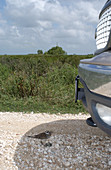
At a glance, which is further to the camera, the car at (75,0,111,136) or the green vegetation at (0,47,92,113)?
the green vegetation at (0,47,92,113)

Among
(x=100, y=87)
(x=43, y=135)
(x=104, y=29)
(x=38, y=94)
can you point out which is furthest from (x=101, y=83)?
(x=38, y=94)

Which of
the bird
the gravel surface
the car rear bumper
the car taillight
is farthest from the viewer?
the bird

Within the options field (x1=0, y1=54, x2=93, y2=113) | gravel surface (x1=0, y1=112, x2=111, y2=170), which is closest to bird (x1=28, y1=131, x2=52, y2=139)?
gravel surface (x1=0, y1=112, x2=111, y2=170)

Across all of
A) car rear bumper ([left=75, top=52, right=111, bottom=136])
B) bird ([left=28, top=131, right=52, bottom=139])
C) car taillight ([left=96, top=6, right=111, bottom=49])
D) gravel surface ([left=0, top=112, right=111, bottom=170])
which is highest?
car taillight ([left=96, top=6, right=111, bottom=49])

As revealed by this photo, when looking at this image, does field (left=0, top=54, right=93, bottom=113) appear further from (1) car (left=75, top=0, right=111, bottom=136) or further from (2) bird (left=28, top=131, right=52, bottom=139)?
(1) car (left=75, top=0, right=111, bottom=136)

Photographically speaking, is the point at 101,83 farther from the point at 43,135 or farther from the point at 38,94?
the point at 38,94

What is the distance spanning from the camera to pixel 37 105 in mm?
5184

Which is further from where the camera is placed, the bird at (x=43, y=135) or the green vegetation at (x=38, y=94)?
the green vegetation at (x=38, y=94)

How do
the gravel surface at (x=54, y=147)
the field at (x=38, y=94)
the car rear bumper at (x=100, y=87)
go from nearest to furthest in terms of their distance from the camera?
the car rear bumper at (x=100, y=87), the gravel surface at (x=54, y=147), the field at (x=38, y=94)

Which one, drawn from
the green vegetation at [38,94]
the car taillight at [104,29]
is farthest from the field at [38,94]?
the car taillight at [104,29]

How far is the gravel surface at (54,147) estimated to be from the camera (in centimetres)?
258

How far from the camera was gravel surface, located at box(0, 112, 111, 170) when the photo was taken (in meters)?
2.58

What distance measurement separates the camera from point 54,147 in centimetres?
292

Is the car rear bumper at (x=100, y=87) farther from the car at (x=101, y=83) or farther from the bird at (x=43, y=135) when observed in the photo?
the bird at (x=43, y=135)
